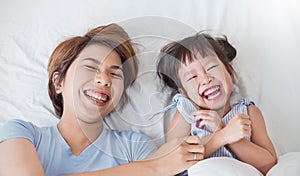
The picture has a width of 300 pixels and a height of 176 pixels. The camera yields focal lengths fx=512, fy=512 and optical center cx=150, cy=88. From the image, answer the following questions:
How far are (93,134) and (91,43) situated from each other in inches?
8.6

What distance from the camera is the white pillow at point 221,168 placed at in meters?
1.00

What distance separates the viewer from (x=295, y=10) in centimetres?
148

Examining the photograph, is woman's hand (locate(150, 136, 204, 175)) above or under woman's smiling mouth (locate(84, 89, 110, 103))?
under

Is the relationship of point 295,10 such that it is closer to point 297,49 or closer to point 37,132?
point 297,49

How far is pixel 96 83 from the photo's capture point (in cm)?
114

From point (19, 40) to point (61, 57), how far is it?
8.8 inches

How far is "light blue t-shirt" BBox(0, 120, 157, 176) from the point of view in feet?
3.76

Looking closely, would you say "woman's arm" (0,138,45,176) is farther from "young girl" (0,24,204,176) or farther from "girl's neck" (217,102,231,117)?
"girl's neck" (217,102,231,117)

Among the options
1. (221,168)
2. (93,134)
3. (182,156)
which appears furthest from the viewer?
(93,134)

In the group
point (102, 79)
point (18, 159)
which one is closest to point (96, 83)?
point (102, 79)

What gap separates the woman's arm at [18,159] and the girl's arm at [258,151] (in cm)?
44

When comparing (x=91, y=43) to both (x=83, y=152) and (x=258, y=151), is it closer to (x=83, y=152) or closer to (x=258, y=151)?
(x=83, y=152)

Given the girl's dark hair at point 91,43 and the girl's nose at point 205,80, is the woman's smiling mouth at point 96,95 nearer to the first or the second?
the girl's dark hair at point 91,43

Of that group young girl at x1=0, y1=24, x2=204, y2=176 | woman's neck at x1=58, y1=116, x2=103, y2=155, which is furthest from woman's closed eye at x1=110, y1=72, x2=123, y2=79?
woman's neck at x1=58, y1=116, x2=103, y2=155
